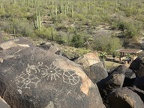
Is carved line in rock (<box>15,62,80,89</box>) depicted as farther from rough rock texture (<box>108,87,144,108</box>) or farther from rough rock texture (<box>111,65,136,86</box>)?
rough rock texture (<box>111,65,136,86</box>)

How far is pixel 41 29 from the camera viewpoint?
35.6 metres

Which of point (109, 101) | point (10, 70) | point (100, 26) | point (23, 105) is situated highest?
point (10, 70)

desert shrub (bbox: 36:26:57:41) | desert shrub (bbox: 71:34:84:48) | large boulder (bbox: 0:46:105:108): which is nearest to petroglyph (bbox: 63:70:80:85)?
large boulder (bbox: 0:46:105:108)

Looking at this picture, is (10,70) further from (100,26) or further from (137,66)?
(100,26)

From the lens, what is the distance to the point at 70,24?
4394 cm

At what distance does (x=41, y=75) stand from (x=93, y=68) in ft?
11.5

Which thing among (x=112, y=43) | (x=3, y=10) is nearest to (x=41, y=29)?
(x=112, y=43)

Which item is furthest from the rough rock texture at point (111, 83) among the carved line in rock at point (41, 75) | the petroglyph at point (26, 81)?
the petroglyph at point (26, 81)

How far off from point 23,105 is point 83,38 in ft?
85.9

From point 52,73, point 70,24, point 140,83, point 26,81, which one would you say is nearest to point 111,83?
point 140,83

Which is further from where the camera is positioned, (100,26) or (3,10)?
(3,10)

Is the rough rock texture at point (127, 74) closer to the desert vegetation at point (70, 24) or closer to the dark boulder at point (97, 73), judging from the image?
the dark boulder at point (97, 73)

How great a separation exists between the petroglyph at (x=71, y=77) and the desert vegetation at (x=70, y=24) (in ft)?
72.5

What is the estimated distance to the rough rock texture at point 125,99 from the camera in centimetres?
752
